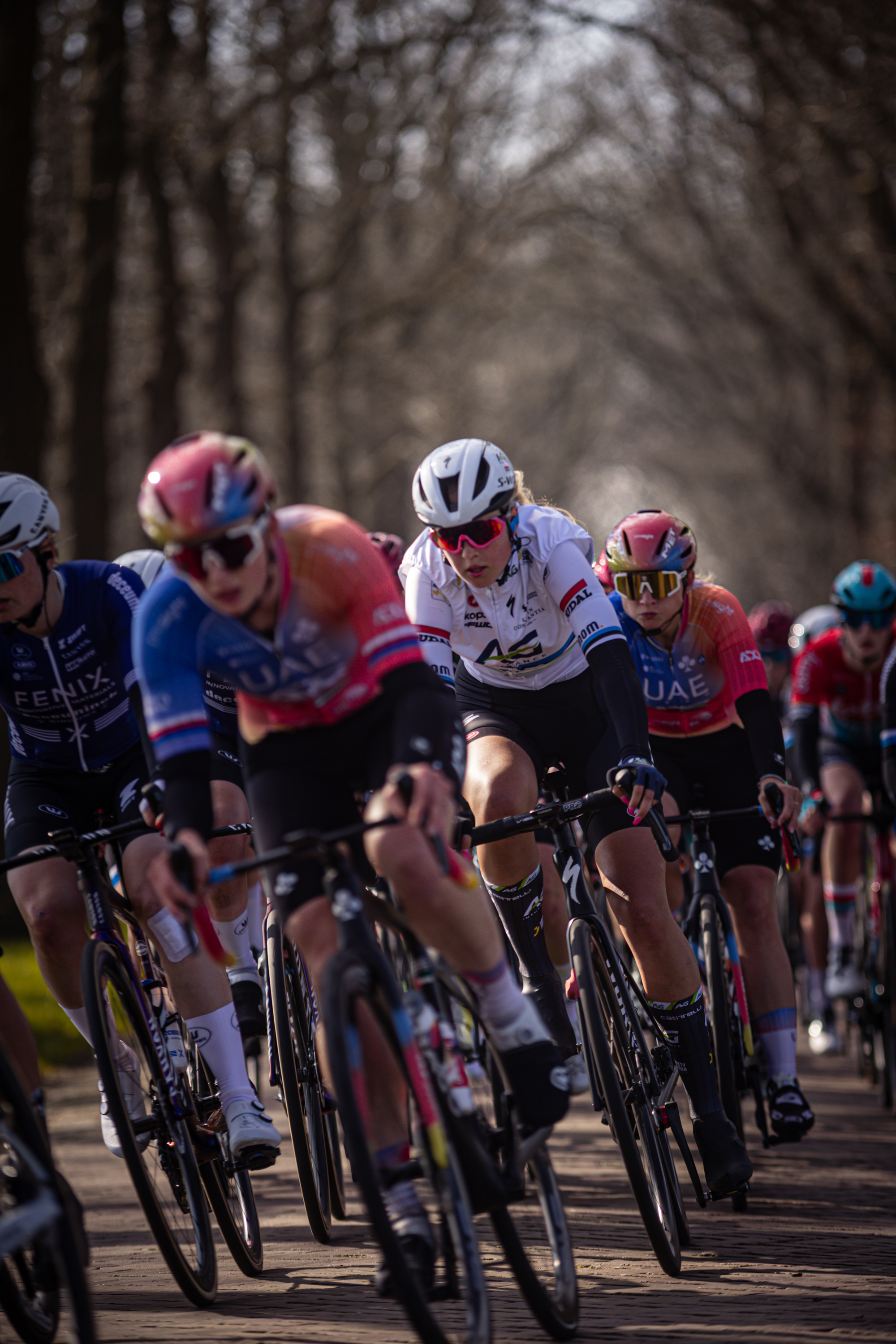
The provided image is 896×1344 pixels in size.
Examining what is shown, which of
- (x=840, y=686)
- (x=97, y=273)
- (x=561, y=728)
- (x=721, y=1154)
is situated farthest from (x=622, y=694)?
(x=97, y=273)

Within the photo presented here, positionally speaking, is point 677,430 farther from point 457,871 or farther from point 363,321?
point 457,871

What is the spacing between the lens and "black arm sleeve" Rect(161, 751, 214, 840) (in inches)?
154

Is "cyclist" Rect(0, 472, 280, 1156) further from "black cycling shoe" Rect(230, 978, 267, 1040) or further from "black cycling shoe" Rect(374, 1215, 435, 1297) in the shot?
"black cycling shoe" Rect(374, 1215, 435, 1297)

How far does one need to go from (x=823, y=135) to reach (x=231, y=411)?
813cm

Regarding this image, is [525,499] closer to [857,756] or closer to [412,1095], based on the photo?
[412,1095]

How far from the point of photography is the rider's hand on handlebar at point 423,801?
3.62 meters

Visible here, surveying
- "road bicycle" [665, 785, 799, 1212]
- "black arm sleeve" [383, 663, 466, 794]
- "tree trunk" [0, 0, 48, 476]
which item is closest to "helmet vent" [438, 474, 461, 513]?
"black arm sleeve" [383, 663, 466, 794]

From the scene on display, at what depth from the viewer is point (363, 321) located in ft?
77.4

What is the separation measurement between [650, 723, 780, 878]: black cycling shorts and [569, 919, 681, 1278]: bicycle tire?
1731mm

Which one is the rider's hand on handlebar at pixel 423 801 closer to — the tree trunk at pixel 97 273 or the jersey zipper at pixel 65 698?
the jersey zipper at pixel 65 698

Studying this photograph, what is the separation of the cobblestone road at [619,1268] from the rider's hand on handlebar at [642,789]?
1472 millimetres

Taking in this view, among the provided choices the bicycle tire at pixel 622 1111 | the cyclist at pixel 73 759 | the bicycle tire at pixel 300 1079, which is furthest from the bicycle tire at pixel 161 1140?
the bicycle tire at pixel 622 1111

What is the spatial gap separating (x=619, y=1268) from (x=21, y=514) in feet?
10.4

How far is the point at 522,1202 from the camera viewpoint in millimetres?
4199
